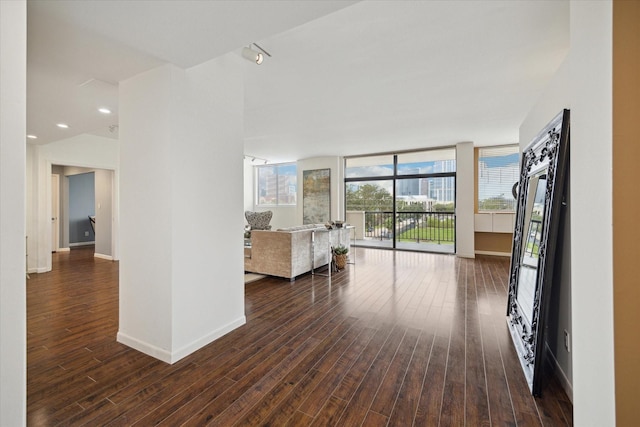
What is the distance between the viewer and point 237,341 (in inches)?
91.0

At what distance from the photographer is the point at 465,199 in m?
6.08

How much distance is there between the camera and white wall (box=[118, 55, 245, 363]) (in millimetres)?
2033

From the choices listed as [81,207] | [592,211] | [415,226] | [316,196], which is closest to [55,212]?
[81,207]

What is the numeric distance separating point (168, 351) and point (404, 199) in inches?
246

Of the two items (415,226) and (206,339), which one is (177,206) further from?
(415,226)

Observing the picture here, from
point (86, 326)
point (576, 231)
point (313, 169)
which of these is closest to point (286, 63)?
point (576, 231)

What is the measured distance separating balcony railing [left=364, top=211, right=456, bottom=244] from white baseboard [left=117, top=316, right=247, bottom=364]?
221 inches

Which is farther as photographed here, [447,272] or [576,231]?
[447,272]
